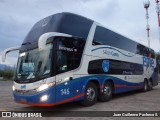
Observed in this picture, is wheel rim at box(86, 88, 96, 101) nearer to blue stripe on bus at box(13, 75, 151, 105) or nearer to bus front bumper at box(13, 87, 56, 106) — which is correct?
blue stripe on bus at box(13, 75, 151, 105)

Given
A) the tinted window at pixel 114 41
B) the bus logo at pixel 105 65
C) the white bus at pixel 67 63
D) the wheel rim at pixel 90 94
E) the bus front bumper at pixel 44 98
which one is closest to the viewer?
the bus front bumper at pixel 44 98

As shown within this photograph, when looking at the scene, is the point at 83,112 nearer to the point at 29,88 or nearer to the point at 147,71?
the point at 29,88

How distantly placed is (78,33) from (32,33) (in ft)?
6.41

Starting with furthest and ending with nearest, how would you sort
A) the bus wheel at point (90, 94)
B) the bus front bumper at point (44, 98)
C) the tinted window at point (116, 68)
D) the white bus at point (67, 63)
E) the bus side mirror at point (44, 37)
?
the tinted window at point (116, 68), the bus wheel at point (90, 94), the white bus at point (67, 63), the bus front bumper at point (44, 98), the bus side mirror at point (44, 37)

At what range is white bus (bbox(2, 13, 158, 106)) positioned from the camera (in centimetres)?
891

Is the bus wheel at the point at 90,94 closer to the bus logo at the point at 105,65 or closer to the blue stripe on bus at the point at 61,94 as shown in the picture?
the blue stripe on bus at the point at 61,94

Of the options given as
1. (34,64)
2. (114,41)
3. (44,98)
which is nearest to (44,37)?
(34,64)

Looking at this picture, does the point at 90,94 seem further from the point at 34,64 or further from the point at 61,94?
the point at 34,64

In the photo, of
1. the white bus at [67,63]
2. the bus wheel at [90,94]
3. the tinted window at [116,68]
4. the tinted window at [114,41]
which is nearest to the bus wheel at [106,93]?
the white bus at [67,63]

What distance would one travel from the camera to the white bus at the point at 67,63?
351 inches

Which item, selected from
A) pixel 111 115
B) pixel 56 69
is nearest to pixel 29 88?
pixel 56 69

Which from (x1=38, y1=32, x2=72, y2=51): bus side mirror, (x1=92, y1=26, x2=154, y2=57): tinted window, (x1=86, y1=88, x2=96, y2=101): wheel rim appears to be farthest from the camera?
(x1=92, y1=26, x2=154, y2=57): tinted window

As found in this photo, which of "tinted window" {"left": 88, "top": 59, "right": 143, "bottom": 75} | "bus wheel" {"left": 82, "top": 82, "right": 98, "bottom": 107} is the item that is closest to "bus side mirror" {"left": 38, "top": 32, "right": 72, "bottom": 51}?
"tinted window" {"left": 88, "top": 59, "right": 143, "bottom": 75}

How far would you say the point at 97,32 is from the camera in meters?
12.0
